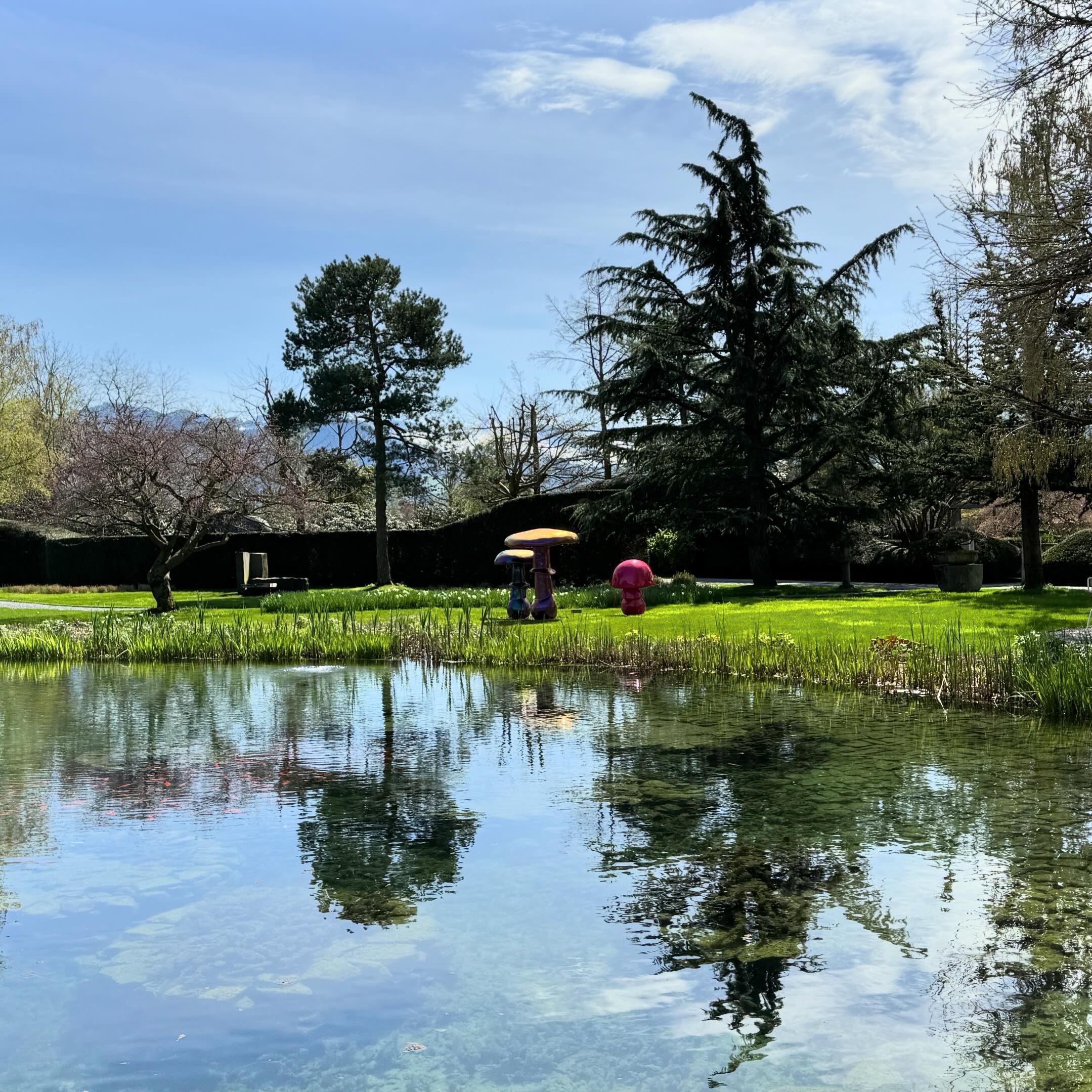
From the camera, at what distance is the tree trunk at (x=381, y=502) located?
28.7 metres

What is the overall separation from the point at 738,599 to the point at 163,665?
9525mm

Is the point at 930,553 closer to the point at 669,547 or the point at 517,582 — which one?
the point at 669,547

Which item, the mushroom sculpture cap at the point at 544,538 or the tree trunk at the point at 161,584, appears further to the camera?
the tree trunk at the point at 161,584

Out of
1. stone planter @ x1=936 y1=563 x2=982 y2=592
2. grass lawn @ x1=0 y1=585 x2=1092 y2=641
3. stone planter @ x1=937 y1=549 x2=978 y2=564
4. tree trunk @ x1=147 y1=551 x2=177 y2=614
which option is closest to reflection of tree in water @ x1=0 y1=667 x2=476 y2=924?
grass lawn @ x1=0 y1=585 x2=1092 y2=641

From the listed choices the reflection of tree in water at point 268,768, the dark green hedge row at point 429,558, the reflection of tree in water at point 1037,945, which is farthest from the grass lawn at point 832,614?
the reflection of tree in water at point 1037,945

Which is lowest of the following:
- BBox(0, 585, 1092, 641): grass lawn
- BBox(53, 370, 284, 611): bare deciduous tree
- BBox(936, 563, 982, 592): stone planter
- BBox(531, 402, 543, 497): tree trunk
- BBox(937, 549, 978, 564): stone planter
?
BBox(0, 585, 1092, 641): grass lawn

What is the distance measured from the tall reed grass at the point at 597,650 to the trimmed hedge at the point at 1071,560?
12199 mm

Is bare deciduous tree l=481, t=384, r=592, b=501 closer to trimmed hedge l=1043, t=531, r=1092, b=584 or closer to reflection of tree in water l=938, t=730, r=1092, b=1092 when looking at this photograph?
trimmed hedge l=1043, t=531, r=1092, b=584

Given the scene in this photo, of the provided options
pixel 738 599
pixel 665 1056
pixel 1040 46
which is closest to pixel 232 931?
pixel 665 1056

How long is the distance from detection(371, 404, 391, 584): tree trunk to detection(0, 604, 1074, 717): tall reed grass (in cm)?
1061

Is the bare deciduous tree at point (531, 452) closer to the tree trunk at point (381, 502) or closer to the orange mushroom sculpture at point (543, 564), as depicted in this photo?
the tree trunk at point (381, 502)

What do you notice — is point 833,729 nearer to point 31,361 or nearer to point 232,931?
point 232,931

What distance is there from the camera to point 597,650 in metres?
12.5

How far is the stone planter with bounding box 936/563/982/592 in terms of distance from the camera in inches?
782
